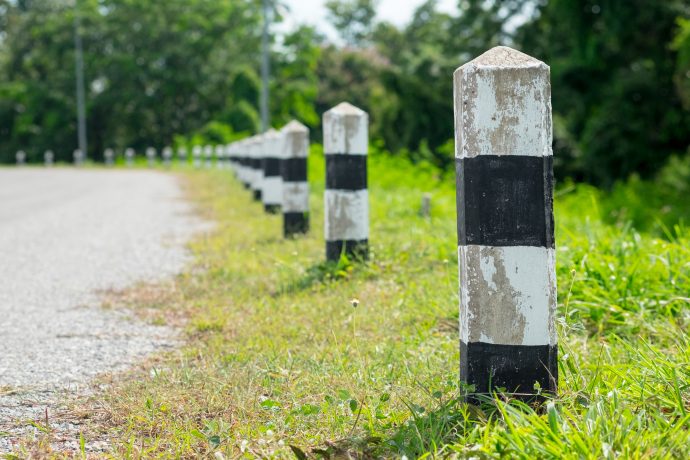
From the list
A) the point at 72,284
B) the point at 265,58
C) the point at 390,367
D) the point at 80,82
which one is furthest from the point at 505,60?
the point at 80,82

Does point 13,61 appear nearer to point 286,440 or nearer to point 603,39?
point 603,39

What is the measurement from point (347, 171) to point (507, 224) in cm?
287

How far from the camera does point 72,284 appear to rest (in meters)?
4.99

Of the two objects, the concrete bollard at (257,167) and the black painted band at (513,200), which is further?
the concrete bollard at (257,167)

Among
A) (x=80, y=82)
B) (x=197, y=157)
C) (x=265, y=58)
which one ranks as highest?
(x=80, y=82)

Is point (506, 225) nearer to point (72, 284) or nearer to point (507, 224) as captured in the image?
point (507, 224)

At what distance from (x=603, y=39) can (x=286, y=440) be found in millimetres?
13984

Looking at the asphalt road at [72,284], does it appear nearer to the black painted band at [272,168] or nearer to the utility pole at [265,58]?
the black painted band at [272,168]

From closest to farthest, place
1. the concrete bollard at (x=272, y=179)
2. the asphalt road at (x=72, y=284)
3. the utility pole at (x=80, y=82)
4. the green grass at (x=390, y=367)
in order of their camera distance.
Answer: the green grass at (x=390, y=367), the asphalt road at (x=72, y=284), the concrete bollard at (x=272, y=179), the utility pole at (x=80, y=82)

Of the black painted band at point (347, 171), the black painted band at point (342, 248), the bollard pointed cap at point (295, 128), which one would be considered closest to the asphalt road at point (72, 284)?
the black painted band at point (342, 248)

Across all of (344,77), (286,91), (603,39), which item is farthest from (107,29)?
(603,39)

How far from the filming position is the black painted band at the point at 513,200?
2.36 meters

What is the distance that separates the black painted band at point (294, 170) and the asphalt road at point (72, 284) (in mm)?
1109

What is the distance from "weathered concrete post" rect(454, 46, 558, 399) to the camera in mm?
2354
